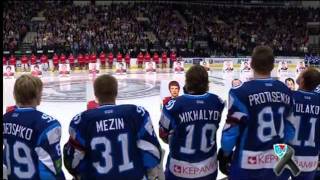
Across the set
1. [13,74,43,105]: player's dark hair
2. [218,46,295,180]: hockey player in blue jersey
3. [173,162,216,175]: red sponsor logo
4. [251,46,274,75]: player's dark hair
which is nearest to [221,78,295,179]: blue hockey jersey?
[218,46,295,180]: hockey player in blue jersey

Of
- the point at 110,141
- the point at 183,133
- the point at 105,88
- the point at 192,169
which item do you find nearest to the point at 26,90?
Result: the point at 105,88

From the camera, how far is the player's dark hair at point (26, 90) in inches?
149

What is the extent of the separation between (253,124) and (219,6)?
4006 cm

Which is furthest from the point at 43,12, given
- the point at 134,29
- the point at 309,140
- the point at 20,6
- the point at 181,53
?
the point at 309,140

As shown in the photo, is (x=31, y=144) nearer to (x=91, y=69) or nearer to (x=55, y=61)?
(x=91, y=69)

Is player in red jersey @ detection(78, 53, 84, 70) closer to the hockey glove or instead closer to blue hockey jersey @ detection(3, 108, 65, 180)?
the hockey glove

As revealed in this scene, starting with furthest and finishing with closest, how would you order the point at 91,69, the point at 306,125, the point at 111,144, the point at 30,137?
the point at 91,69 → the point at 306,125 → the point at 111,144 → the point at 30,137

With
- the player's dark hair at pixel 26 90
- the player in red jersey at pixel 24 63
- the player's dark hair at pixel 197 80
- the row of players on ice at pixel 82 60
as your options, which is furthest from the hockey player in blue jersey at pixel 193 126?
the player in red jersey at pixel 24 63

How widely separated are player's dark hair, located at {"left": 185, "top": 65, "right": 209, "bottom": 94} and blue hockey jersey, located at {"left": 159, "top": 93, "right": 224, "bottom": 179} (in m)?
0.06

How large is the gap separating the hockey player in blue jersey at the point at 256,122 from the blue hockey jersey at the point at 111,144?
2.40 ft

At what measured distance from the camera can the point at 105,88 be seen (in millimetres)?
3857

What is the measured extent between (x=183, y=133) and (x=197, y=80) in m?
0.49

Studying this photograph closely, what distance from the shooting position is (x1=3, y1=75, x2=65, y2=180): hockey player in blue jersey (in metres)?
3.77

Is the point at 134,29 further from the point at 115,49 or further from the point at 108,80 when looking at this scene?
the point at 108,80
